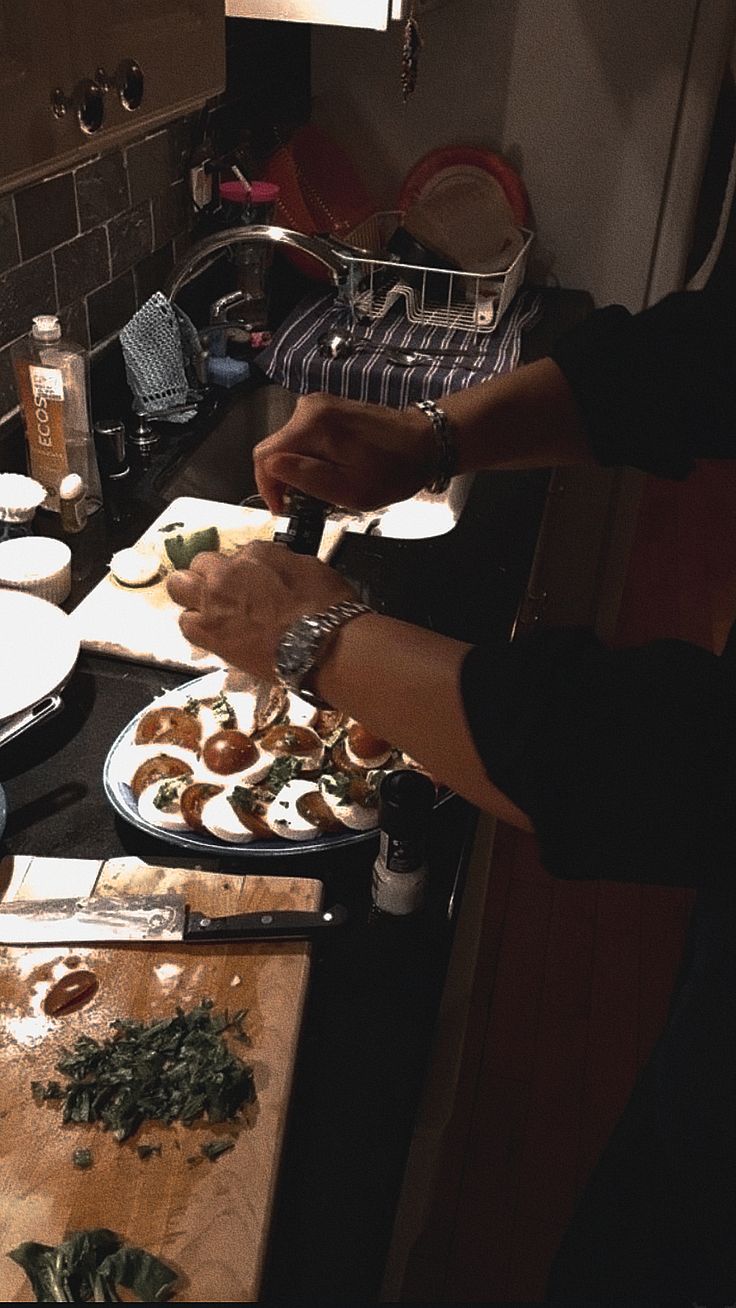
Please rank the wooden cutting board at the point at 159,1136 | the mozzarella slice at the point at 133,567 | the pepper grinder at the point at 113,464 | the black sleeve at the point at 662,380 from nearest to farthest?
the wooden cutting board at the point at 159,1136 → the black sleeve at the point at 662,380 → the mozzarella slice at the point at 133,567 → the pepper grinder at the point at 113,464

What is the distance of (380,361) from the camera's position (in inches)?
85.3

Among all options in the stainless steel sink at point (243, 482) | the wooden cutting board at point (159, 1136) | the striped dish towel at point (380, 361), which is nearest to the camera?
the wooden cutting board at point (159, 1136)

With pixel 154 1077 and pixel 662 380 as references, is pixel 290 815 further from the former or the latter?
pixel 662 380

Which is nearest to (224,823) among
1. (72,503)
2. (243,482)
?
(72,503)

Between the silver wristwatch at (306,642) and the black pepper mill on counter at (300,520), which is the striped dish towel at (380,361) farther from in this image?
the silver wristwatch at (306,642)

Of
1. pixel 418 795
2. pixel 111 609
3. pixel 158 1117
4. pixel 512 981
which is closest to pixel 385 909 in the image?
pixel 418 795

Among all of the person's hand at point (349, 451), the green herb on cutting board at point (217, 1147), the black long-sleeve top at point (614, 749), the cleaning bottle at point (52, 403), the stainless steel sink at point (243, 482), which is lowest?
the stainless steel sink at point (243, 482)

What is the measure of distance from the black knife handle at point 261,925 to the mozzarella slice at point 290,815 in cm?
12

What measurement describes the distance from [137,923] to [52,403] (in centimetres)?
88

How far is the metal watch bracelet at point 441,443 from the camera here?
1106 millimetres

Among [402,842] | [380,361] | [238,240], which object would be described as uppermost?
[238,240]

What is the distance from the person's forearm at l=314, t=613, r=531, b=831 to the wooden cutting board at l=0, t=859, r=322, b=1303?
1.00 feet

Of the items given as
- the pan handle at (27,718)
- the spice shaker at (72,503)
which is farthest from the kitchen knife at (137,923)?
the spice shaker at (72,503)

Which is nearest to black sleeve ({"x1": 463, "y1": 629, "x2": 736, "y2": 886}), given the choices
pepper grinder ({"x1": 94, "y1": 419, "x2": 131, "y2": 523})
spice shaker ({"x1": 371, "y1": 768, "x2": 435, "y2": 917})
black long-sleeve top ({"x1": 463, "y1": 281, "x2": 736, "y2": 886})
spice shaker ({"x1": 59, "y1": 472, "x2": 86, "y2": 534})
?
black long-sleeve top ({"x1": 463, "y1": 281, "x2": 736, "y2": 886})
